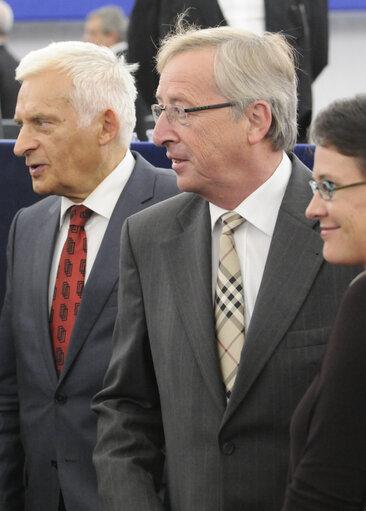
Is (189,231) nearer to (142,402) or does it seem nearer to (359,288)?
(142,402)

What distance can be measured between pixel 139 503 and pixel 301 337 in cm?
63

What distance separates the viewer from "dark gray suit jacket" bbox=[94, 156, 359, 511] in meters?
2.61

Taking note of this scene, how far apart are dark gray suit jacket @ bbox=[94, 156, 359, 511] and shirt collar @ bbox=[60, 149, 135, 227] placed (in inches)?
20.6

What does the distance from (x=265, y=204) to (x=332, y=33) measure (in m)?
10.3

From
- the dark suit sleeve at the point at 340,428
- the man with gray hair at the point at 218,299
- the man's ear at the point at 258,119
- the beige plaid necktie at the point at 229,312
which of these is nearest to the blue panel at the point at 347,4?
the man with gray hair at the point at 218,299

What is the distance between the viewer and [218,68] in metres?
2.90

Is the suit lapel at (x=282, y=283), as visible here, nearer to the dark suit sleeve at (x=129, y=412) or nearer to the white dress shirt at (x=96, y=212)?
the dark suit sleeve at (x=129, y=412)

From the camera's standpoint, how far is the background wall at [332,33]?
443 inches

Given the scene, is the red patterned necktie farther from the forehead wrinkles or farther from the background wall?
the background wall

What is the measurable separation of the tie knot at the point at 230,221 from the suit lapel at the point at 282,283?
12 cm

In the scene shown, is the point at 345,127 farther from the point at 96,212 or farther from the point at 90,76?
the point at 90,76

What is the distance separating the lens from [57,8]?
11289 mm

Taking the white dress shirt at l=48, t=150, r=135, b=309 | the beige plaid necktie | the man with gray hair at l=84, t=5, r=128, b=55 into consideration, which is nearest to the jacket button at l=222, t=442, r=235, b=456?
the beige plaid necktie

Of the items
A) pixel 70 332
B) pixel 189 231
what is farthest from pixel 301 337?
pixel 70 332
